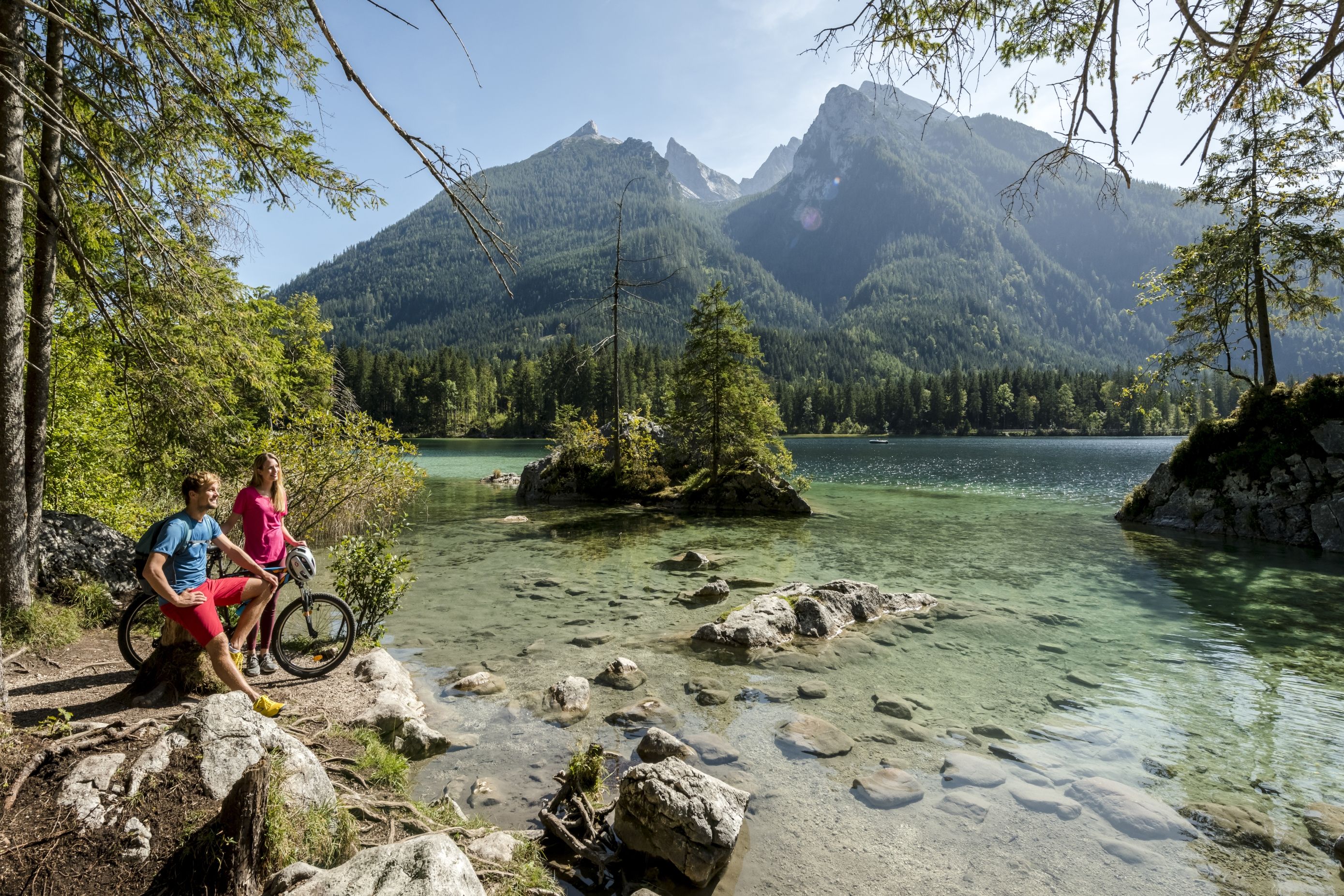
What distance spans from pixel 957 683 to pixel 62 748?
377 inches

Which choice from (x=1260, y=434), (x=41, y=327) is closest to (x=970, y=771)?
(x=41, y=327)

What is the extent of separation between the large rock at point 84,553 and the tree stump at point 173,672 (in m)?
2.79

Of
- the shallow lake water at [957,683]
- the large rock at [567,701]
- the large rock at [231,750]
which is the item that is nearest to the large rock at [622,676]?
the shallow lake water at [957,683]

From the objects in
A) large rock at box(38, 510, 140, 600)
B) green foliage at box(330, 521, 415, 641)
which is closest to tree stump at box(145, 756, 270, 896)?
green foliage at box(330, 521, 415, 641)

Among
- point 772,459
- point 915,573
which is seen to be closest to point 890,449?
point 772,459

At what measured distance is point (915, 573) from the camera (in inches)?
623

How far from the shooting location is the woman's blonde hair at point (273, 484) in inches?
265

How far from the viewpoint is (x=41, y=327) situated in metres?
7.00

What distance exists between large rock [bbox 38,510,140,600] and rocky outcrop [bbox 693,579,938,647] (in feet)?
28.2

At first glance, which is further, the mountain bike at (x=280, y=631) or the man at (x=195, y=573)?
the mountain bike at (x=280, y=631)

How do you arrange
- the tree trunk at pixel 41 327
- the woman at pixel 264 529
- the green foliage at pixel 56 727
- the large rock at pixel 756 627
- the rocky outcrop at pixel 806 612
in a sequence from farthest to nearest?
the rocky outcrop at pixel 806 612, the large rock at pixel 756 627, the tree trunk at pixel 41 327, the woman at pixel 264 529, the green foliage at pixel 56 727

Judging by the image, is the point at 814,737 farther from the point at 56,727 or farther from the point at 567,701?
the point at 56,727

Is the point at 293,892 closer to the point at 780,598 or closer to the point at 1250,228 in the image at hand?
the point at 780,598

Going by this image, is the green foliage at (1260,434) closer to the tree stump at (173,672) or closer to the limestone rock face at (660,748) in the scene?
the limestone rock face at (660,748)
